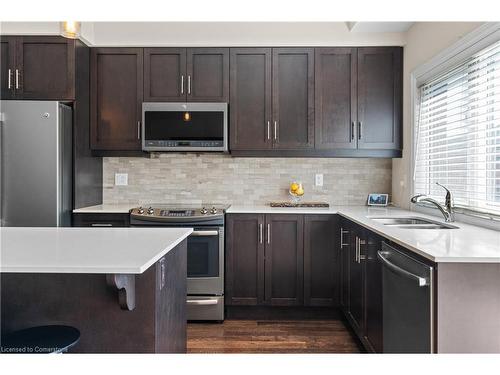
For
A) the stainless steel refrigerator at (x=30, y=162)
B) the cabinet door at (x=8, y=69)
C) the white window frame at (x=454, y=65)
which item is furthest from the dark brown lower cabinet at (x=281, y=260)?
the cabinet door at (x=8, y=69)

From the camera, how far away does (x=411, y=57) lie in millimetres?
3205

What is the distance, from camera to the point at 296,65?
11.2 feet

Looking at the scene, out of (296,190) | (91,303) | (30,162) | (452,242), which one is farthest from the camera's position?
(296,190)

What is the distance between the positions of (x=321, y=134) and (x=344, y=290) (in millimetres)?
1345

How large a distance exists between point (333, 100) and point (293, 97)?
0.36 meters

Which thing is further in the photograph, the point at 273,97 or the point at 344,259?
the point at 273,97

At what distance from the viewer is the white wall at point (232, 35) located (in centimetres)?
338

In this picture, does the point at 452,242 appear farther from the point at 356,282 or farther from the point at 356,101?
the point at 356,101

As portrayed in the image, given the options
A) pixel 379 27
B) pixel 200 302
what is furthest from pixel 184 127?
pixel 379 27

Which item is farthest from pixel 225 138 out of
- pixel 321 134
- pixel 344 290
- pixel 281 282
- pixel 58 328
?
pixel 58 328

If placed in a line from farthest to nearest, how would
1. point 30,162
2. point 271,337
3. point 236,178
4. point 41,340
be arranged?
point 236,178
point 30,162
point 271,337
point 41,340

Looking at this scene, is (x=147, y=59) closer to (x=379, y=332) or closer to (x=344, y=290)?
(x=344, y=290)

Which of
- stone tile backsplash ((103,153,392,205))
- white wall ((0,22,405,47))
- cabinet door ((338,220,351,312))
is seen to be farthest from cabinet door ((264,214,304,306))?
white wall ((0,22,405,47))

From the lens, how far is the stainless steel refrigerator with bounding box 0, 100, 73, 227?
2973 mm
